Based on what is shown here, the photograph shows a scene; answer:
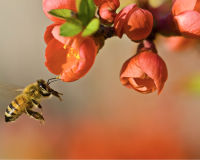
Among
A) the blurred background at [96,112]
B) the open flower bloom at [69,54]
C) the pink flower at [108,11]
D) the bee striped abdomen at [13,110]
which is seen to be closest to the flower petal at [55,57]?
the open flower bloom at [69,54]

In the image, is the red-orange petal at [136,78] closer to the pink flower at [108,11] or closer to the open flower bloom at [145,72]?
the open flower bloom at [145,72]

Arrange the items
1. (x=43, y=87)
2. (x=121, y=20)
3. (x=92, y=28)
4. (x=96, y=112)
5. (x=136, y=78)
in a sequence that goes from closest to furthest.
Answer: (x=92, y=28)
(x=121, y=20)
(x=136, y=78)
(x=43, y=87)
(x=96, y=112)

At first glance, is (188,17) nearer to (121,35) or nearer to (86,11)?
(121,35)

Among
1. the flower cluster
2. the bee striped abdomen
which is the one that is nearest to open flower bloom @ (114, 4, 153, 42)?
the flower cluster

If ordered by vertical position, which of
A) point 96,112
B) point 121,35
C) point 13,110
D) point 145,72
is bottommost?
point 96,112

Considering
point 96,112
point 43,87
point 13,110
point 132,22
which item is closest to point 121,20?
point 132,22

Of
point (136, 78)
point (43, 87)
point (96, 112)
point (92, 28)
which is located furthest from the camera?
point (96, 112)
